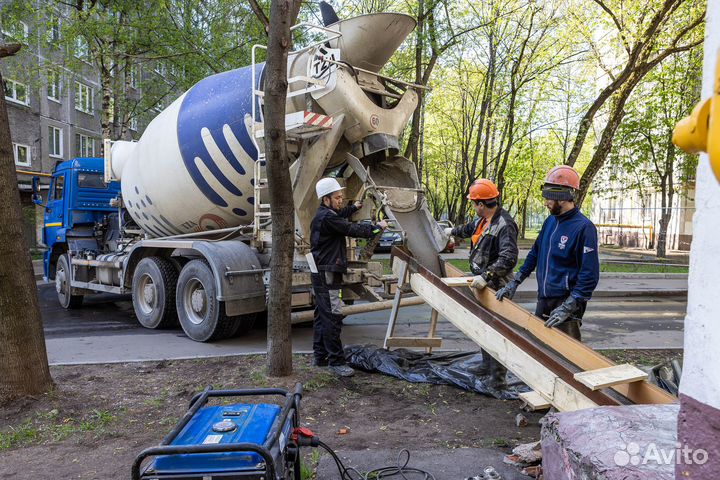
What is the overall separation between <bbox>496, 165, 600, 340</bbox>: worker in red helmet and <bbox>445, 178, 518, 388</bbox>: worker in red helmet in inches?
17.4

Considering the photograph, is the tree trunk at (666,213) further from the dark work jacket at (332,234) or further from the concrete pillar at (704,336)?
the concrete pillar at (704,336)

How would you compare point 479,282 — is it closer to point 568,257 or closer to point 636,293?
point 568,257

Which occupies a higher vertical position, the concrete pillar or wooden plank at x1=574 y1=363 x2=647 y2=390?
the concrete pillar

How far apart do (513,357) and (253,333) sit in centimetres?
521

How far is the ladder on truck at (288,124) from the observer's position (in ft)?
20.3

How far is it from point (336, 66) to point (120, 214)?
19.3ft

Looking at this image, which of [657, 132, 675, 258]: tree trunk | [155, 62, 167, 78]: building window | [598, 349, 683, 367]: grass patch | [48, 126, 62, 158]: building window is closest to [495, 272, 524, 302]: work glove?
[598, 349, 683, 367]: grass patch

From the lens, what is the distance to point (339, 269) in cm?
580

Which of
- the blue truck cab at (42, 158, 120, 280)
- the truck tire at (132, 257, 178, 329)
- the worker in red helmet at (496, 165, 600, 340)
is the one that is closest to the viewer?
the worker in red helmet at (496, 165, 600, 340)

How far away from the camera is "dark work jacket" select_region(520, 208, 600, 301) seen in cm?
417

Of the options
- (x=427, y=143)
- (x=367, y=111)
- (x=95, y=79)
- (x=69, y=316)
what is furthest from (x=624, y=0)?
(x=95, y=79)

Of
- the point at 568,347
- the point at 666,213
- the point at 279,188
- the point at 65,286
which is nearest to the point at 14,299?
the point at 279,188

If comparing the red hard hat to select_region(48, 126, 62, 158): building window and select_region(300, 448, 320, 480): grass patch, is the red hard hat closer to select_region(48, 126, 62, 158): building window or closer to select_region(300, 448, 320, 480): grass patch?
select_region(300, 448, 320, 480): grass patch

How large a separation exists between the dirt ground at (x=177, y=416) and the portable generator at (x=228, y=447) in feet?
3.31
